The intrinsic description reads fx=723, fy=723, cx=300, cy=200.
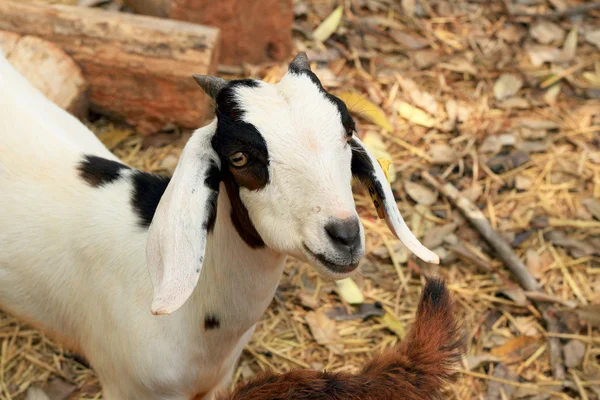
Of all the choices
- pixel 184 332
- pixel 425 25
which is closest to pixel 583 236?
pixel 425 25

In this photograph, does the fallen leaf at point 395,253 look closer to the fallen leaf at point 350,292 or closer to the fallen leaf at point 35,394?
the fallen leaf at point 350,292

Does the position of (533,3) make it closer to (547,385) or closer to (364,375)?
(547,385)

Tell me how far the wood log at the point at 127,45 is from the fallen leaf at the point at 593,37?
9.48ft

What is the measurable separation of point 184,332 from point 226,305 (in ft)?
0.66

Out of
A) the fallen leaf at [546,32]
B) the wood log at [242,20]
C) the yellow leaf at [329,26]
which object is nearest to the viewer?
the wood log at [242,20]

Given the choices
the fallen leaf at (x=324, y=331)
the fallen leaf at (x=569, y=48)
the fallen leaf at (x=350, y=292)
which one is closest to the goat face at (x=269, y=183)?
the fallen leaf at (x=324, y=331)

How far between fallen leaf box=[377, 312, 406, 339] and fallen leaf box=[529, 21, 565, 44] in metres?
2.69

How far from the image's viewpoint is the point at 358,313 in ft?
12.5

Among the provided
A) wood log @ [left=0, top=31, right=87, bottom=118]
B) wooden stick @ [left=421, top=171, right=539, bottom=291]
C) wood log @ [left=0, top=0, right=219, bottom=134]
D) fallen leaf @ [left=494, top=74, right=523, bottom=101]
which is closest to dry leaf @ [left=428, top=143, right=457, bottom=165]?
wooden stick @ [left=421, top=171, right=539, bottom=291]

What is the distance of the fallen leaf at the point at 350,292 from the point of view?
12.6ft

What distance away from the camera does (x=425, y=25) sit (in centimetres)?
538

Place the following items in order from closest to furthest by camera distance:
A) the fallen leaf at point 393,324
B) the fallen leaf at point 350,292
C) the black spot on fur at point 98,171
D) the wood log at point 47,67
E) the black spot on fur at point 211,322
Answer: the black spot on fur at point 211,322, the black spot on fur at point 98,171, the fallen leaf at point 393,324, the fallen leaf at point 350,292, the wood log at point 47,67

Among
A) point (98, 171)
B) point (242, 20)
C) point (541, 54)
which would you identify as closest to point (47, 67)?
point (242, 20)

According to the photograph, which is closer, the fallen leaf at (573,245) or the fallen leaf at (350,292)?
the fallen leaf at (350,292)
